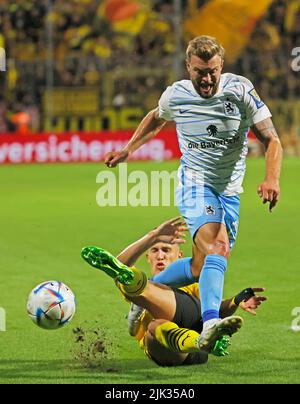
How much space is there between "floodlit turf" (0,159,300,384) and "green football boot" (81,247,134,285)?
0.59m

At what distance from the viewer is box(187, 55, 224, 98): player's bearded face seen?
684cm

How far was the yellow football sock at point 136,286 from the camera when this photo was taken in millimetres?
6504

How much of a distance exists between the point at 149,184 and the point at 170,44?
8341 millimetres

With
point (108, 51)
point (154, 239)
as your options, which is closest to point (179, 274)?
point (154, 239)

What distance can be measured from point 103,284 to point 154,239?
3174 mm

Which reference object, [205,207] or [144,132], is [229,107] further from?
[144,132]

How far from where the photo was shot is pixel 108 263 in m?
6.45

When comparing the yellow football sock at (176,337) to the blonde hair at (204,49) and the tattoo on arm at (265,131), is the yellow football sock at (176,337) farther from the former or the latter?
the blonde hair at (204,49)

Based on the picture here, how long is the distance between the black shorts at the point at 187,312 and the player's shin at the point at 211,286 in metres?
0.25

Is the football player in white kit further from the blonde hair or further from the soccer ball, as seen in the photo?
the soccer ball

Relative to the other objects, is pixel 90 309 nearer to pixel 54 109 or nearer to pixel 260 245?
pixel 260 245

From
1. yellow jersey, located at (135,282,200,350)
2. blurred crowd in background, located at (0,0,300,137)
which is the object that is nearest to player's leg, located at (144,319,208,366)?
yellow jersey, located at (135,282,200,350)
